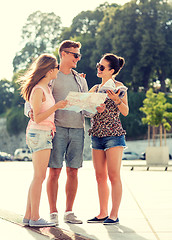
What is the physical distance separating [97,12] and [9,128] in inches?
658

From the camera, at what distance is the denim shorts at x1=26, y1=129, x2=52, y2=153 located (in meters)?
6.02

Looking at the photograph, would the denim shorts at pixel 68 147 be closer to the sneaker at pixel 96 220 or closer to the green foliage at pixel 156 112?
the sneaker at pixel 96 220

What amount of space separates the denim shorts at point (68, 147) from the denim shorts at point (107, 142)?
0.19m

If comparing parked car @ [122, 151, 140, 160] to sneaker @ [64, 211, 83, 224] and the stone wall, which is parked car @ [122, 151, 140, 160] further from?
sneaker @ [64, 211, 83, 224]

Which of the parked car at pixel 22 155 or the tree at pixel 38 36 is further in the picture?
the tree at pixel 38 36

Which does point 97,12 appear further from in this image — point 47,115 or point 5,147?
point 47,115

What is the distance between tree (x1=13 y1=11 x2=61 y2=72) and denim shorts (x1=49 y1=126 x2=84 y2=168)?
62821 millimetres

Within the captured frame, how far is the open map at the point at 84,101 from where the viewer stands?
5906 mm

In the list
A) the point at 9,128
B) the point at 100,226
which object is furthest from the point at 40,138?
the point at 9,128

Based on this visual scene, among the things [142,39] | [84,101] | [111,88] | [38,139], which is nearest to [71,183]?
[38,139]

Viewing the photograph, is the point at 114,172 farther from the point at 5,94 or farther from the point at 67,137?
the point at 5,94

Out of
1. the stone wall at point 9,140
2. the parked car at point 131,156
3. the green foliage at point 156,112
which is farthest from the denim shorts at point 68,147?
the stone wall at point 9,140

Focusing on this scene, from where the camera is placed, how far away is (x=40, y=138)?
19.8 ft

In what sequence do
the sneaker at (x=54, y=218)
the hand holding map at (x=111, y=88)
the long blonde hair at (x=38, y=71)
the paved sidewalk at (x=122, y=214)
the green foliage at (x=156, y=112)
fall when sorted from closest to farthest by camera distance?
the paved sidewalk at (x=122, y=214) → the long blonde hair at (x=38, y=71) → the hand holding map at (x=111, y=88) → the sneaker at (x=54, y=218) → the green foliage at (x=156, y=112)
